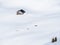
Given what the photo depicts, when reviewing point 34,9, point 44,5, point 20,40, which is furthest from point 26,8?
point 20,40

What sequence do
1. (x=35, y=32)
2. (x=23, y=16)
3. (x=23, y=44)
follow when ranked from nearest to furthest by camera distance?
(x=23, y=44) → (x=35, y=32) → (x=23, y=16)

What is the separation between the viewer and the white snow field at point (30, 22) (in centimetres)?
95

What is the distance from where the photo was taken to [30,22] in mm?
1103

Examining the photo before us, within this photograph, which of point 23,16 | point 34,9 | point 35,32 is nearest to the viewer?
point 35,32

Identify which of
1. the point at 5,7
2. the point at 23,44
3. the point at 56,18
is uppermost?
the point at 5,7

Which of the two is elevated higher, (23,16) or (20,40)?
(23,16)

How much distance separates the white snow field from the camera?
3.12 feet

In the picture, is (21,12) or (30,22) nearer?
(30,22)

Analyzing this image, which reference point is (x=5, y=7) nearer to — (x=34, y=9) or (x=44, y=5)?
(x=34, y=9)

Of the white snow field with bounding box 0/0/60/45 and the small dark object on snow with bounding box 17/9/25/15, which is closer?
the white snow field with bounding box 0/0/60/45

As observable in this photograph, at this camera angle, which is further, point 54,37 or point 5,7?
point 5,7

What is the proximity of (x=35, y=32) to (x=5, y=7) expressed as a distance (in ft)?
1.45

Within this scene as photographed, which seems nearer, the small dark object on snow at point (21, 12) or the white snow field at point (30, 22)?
the white snow field at point (30, 22)

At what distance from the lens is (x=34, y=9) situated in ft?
4.25
